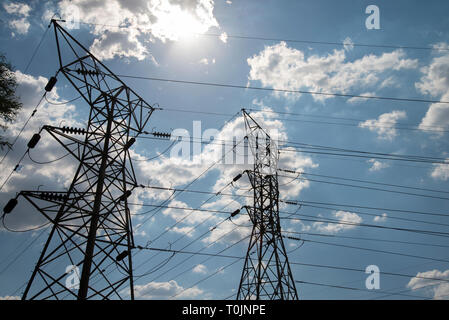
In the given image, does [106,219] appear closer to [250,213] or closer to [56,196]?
[56,196]

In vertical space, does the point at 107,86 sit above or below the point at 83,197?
above

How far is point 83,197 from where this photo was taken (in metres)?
12.2

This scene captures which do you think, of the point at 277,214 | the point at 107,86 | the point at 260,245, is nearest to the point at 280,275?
the point at 260,245

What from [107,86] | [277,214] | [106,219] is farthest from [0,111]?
[277,214]

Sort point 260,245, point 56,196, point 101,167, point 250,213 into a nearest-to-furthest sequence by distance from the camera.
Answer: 1. point 56,196
2. point 101,167
3. point 260,245
4. point 250,213

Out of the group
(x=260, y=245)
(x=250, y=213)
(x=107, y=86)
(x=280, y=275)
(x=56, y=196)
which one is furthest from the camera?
(x=250, y=213)

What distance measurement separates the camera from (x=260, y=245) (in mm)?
20344
